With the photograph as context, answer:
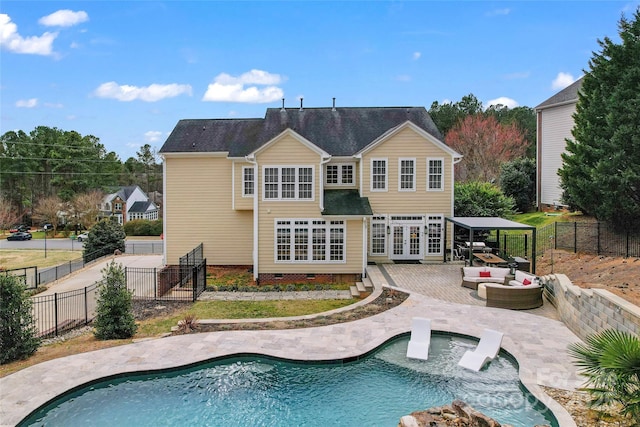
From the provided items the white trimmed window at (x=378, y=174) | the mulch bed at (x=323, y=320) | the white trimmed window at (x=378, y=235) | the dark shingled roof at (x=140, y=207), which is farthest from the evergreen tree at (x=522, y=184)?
the dark shingled roof at (x=140, y=207)

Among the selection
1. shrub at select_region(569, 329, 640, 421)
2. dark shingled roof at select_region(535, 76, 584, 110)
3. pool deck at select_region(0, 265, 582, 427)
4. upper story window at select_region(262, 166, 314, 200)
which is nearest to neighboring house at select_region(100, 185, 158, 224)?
upper story window at select_region(262, 166, 314, 200)

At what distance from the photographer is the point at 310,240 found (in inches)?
778

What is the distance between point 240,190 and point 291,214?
3.73m

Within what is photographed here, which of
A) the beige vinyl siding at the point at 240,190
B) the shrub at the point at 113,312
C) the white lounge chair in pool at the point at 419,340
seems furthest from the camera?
the beige vinyl siding at the point at 240,190

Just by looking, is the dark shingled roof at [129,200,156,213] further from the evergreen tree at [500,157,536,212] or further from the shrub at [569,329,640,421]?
the shrub at [569,329,640,421]

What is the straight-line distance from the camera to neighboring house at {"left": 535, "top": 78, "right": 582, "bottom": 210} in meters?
30.8

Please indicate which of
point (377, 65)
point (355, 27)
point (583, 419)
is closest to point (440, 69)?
point (377, 65)

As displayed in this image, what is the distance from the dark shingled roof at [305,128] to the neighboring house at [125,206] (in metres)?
48.9

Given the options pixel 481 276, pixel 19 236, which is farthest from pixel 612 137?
pixel 19 236

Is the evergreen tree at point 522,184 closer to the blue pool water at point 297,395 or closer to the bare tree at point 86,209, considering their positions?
the blue pool water at point 297,395

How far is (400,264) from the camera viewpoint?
21281 millimetres

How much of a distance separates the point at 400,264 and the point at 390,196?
11.5 feet

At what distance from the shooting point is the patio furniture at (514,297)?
14.3 metres

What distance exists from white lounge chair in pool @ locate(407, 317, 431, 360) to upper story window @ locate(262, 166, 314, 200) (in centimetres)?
963
